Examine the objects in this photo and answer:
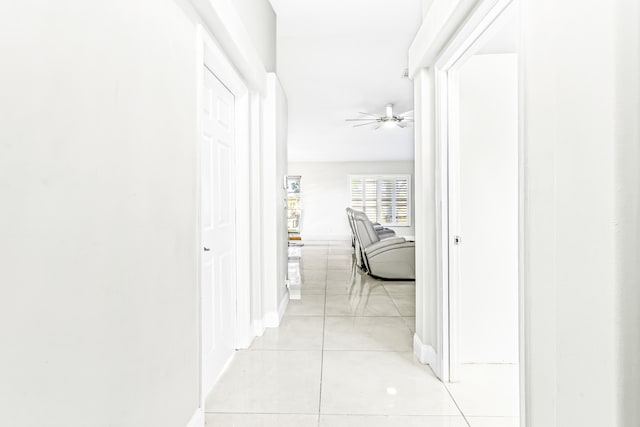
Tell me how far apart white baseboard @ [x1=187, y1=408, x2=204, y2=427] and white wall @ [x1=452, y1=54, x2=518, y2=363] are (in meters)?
1.54

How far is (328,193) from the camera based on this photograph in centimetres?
1174

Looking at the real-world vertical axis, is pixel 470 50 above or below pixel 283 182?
above

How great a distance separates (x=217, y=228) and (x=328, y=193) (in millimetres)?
9437

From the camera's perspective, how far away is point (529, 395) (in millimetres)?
1229

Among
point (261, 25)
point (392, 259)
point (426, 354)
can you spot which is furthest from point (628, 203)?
point (392, 259)

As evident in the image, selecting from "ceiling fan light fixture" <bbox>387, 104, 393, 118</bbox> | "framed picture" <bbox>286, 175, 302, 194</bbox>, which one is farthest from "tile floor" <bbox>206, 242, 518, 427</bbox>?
"framed picture" <bbox>286, 175, 302, 194</bbox>

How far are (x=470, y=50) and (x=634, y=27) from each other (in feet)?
3.88

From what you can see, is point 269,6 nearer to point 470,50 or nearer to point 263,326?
point 470,50

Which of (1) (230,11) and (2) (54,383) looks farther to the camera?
(1) (230,11)

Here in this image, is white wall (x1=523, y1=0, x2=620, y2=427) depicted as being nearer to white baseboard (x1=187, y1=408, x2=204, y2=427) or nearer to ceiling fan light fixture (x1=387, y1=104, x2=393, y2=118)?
white baseboard (x1=187, y1=408, x2=204, y2=427)

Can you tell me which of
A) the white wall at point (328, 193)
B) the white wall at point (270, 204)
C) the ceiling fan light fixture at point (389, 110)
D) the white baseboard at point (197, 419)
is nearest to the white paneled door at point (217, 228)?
the white baseboard at point (197, 419)

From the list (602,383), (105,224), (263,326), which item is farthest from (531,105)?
(263,326)

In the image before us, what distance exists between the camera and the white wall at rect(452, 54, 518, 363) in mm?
2340

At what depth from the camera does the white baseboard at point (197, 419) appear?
1.65 metres
